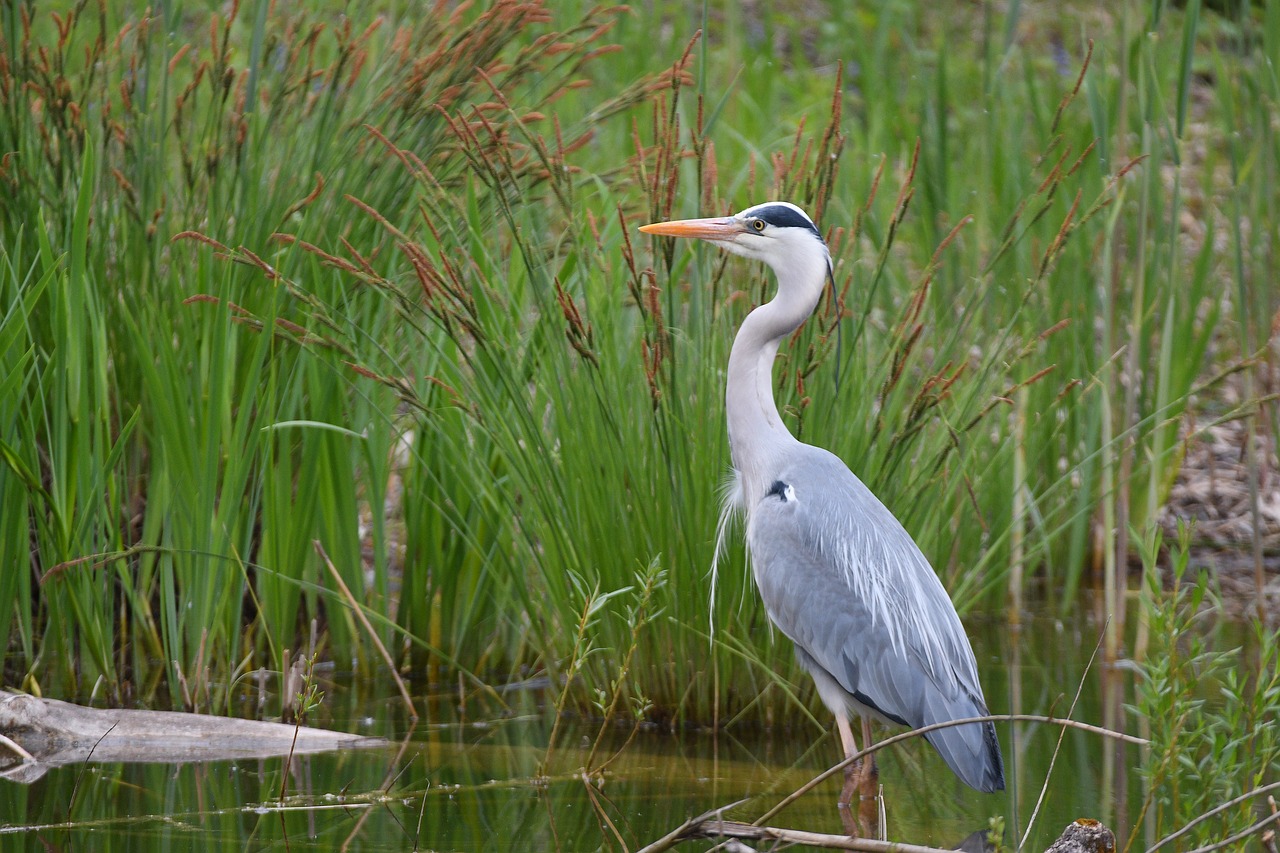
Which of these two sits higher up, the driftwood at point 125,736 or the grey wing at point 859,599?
the grey wing at point 859,599

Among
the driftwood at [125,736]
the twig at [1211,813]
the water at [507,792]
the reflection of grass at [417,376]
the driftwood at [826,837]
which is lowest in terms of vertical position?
the water at [507,792]

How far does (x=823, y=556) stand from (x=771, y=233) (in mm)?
878

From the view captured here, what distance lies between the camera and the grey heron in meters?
3.55

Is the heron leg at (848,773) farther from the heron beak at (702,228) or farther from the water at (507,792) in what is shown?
the heron beak at (702,228)

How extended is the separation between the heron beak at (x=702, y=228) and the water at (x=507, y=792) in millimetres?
1311

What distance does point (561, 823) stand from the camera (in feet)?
10.8

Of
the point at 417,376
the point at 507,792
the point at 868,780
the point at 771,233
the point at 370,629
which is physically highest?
the point at 771,233

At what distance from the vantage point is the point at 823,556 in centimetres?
366

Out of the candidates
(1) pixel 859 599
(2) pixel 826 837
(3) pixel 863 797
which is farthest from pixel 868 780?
(2) pixel 826 837

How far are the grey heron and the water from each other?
27cm

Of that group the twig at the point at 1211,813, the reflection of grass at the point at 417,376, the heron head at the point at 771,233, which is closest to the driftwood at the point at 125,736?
the reflection of grass at the point at 417,376

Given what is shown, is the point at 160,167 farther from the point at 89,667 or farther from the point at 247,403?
the point at 89,667

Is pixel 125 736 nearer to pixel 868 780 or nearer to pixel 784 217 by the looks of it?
pixel 868 780

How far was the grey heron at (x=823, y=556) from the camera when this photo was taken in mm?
3547
